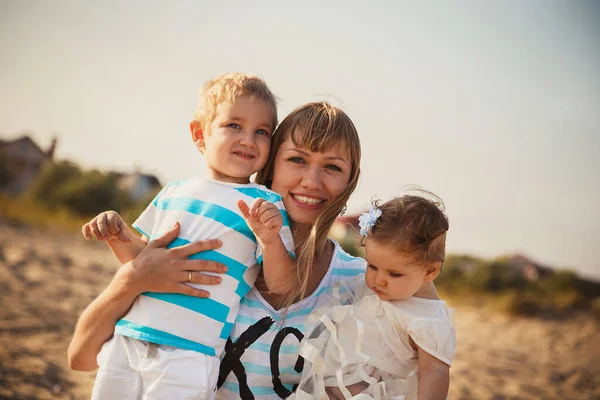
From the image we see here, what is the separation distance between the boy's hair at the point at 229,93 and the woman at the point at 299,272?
0.17 m

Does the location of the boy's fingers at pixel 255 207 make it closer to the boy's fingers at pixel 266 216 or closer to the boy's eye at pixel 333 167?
the boy's fingers at pixel 266 216

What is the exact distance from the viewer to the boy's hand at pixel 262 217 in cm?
214

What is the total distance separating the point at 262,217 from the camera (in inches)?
84.5

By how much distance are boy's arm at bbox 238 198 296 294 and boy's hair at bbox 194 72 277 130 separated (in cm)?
70

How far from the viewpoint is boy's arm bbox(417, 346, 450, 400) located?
6.99ft

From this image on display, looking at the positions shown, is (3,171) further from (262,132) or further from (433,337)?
(433,337)

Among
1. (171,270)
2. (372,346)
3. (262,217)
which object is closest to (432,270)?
(372,346)

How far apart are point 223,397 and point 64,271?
8.33 m

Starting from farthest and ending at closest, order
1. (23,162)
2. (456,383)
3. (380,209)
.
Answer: (23,162) → (456,383) → (380,209)

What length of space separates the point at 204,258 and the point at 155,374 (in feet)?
1.80

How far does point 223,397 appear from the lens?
2.35m

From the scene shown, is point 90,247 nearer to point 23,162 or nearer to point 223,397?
point 23,162

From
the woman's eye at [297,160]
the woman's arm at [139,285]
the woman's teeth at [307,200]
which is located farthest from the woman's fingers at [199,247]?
the woman's eye at [297,160]

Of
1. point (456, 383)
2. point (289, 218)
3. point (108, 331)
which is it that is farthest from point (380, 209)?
point (456, 383)
